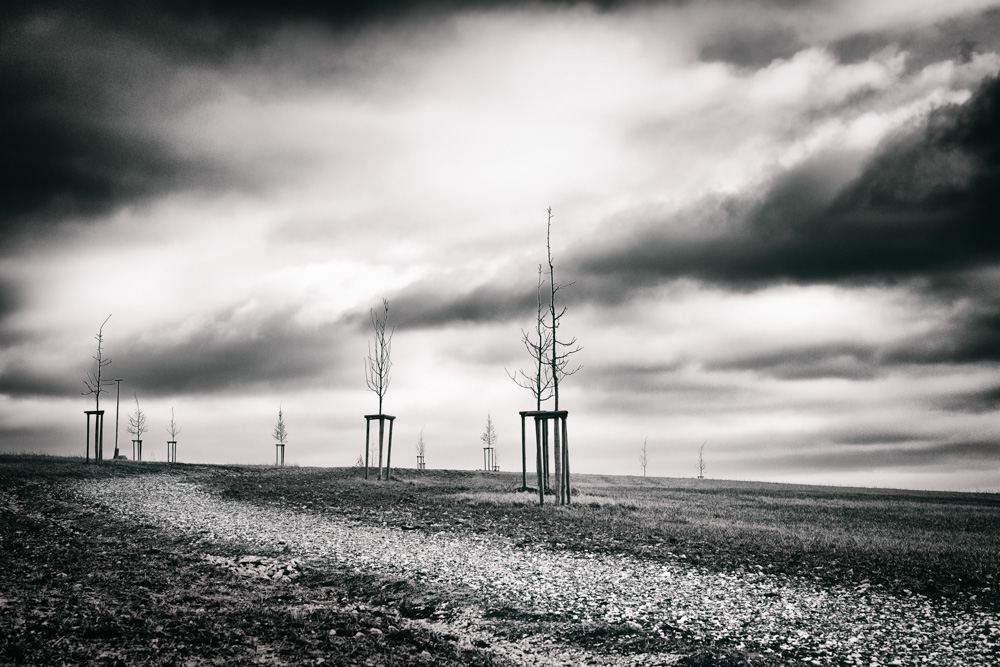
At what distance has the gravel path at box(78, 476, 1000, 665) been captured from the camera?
36.0 ft

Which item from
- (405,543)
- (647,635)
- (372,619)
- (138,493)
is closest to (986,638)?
(647,635)

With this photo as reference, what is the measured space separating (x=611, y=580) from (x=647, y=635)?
3.28 m

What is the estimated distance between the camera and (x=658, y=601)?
1313cm

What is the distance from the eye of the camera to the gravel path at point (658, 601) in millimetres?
10977

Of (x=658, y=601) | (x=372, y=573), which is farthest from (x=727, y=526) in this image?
(x=372, y=573)

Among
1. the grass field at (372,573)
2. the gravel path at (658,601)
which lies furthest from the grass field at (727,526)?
the gravel path at (658,601)

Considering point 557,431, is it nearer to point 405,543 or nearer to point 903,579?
point 405,543

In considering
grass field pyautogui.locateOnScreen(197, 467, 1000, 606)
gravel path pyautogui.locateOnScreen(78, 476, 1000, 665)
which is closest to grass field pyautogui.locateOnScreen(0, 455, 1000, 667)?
grass field pyautogui.locateOnScreen(197, 467, 1000, 606)

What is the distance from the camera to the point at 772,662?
10305 mm

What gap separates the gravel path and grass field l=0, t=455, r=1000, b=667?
292 mm

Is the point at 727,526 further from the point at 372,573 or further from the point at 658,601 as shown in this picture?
the point at 372,573

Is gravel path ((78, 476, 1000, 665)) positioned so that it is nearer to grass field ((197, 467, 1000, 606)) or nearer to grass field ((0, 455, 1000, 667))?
grass field ((0, 455, 1000, 667))

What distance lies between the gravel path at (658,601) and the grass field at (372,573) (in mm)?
292

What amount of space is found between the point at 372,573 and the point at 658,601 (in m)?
6.09
